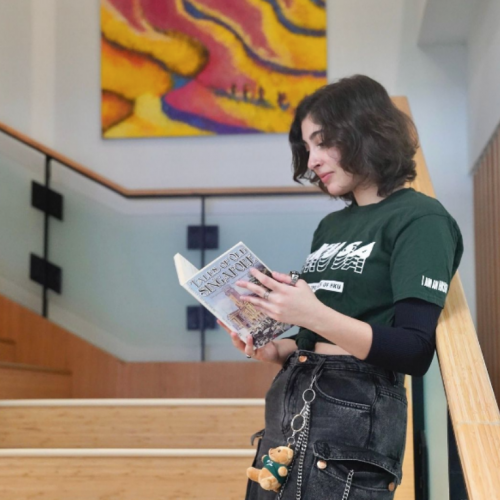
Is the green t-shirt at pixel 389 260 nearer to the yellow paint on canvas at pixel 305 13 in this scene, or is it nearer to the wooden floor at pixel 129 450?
the wooden floor at pixel 129 450

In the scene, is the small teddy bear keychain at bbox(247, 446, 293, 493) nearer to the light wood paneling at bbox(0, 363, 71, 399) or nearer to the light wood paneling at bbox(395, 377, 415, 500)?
the light wood paneling at bbox(395, 377, 415, 500)

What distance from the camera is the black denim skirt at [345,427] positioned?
1217 millimetres

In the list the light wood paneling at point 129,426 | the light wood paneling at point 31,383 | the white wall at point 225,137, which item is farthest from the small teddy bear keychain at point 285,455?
the white wall at point 225,137

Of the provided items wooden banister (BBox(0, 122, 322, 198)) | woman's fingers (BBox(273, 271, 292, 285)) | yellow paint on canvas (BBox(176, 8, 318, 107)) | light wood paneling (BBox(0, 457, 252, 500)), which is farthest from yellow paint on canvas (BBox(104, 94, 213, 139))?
woman's fingers (BBox(273, 271, 292, 285))

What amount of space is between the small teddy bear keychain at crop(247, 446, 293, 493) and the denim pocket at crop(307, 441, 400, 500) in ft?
→ 0.14

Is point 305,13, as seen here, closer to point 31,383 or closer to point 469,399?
point 31,383

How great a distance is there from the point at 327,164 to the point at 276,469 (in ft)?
1.88

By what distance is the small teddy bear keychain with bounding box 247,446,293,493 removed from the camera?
1231 mm

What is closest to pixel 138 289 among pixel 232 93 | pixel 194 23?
pixel 232 93

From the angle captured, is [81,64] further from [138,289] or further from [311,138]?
[311,138]

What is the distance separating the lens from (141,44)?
5305 millimetres

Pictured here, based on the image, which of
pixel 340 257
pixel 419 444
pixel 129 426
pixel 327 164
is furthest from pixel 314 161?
pixel 129 426

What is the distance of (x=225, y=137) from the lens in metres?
5.20

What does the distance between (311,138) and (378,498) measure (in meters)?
0.67
